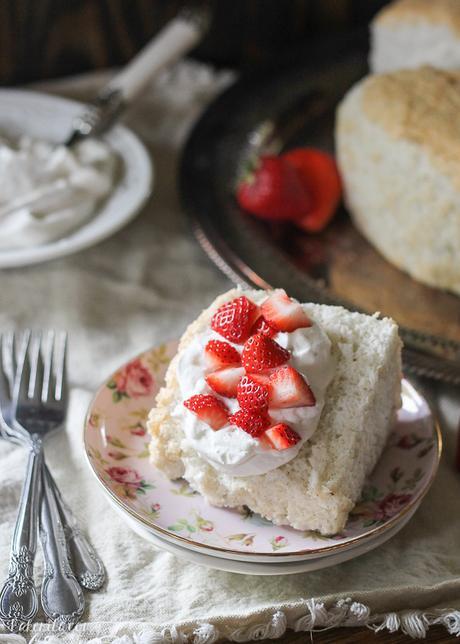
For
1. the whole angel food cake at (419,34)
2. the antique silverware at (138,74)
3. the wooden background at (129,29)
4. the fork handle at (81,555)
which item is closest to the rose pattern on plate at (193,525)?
the fork handle at (81,555)

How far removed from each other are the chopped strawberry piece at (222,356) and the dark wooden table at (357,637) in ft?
1.31

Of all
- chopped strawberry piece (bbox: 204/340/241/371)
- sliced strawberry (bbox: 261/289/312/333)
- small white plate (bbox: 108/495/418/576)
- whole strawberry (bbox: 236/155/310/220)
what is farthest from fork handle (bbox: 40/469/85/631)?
whole strawberry (bbox: 236/155/310/220)

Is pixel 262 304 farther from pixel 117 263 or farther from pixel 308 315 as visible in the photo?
pixel 117 263

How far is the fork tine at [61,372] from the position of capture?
64.6 inches

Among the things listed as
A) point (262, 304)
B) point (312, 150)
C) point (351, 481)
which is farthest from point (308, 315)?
point (312, 150)

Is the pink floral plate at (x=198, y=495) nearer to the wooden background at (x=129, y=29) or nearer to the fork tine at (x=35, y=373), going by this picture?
the fork tine at (x=35, y=373)

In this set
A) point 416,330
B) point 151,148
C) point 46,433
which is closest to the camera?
point 46,433

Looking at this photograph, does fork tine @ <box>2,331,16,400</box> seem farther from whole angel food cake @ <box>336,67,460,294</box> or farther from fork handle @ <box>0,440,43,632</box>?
whole angel food cake @ <box>336,67,460,294</box>

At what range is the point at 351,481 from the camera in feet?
4.27

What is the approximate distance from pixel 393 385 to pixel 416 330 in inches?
13.8

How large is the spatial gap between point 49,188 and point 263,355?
0.95 metres

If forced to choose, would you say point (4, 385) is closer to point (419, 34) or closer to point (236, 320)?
point (236, 320)

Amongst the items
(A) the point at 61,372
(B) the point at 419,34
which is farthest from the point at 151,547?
(B) the point at 419,34

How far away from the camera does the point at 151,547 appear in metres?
1.39
